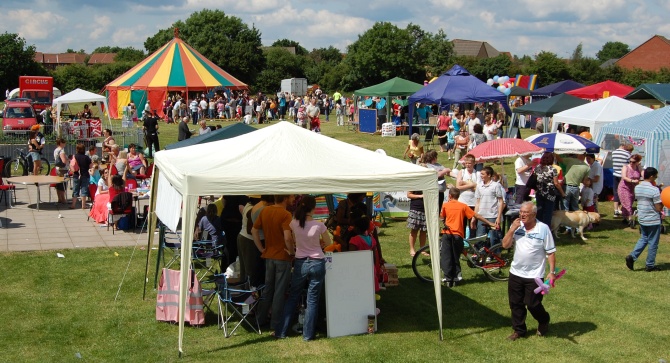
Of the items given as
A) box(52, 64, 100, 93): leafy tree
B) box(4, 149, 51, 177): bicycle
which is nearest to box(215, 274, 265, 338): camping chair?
box(4, 149, 51, 177): bicycle

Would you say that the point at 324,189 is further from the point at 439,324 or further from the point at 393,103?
the point at 393,103

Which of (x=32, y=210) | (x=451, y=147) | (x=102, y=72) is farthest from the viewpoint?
(x=102, y=72)

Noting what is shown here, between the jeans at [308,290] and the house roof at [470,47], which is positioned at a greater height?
the house roof at [470,47]

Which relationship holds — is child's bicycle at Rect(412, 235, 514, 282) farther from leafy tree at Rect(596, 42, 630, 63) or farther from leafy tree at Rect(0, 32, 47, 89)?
leafy tree at Rect(596, 42, 630, 63)

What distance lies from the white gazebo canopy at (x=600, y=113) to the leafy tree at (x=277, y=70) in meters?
54.9

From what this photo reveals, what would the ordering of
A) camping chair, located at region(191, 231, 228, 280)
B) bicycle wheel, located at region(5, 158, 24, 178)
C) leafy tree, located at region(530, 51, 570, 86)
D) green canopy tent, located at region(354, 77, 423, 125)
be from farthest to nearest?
leafy tree, located at region(530, 51, 570, 86)
green canopy tent, located at region(354, 77, 423, 125)
bicycle wheel, located at region(5, 158, 24, 178)
camping chair, located at region(191, 231, 228, 280)

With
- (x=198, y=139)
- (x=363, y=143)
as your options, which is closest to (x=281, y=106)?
(x=363, y=143)

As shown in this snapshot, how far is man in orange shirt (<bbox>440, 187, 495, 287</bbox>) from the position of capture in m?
9.96

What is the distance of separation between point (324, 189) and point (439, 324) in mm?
2096

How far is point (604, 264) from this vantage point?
1162 centimetres

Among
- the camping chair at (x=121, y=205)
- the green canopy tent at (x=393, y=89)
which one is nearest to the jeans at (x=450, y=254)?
the camping chair at (x=121, y=205)

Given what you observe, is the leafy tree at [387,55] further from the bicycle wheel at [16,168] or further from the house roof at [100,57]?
the house roof at [100,57]

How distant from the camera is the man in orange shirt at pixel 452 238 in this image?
9.96 meters

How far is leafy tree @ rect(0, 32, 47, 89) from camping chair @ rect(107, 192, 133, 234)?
5873 cm
